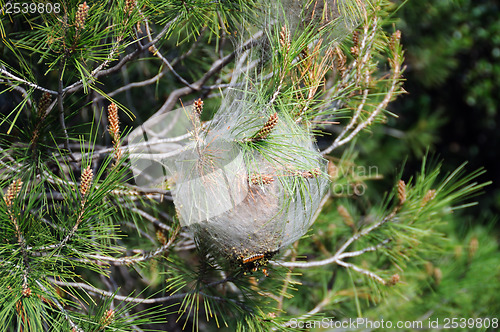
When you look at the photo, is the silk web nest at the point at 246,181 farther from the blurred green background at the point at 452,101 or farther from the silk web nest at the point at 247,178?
the blurred green background at the point at 452,101

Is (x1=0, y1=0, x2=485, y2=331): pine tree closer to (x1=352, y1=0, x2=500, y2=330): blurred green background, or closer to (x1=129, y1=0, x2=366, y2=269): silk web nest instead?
(x1=129, y1=0, x2=366, y2=269): silk web nest

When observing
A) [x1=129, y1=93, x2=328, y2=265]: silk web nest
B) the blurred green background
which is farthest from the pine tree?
the blurred green background

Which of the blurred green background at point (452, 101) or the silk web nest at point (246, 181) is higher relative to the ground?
the silk web nest at point (246, 181)

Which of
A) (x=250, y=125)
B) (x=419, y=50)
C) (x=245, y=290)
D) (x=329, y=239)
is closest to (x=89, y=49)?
(x=250, y=125)

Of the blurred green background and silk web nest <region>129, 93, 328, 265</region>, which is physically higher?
silk web nest <region>129, 93, 328, 265</region>

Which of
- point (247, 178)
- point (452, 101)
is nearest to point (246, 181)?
point (247, 178)

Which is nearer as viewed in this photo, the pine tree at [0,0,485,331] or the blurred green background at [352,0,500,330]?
the pine tree at [0,0,485,331]

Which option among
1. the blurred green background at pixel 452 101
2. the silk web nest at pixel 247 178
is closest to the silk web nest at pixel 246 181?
the silk web nest at pixel 247 178

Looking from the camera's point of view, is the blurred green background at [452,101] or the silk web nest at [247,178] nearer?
the silk web nest at [247,178]

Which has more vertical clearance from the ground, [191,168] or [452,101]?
[191,168]

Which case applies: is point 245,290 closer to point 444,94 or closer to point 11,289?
point 11,289

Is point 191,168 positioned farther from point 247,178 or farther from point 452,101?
point 452,101
